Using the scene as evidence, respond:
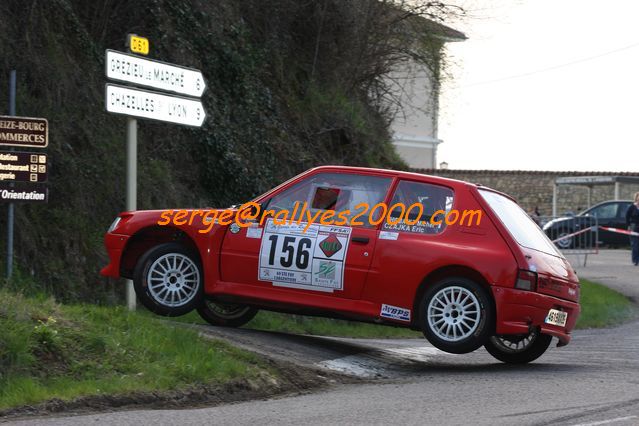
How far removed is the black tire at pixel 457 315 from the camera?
1080cm

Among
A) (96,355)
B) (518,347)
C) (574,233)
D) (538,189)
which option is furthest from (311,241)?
(538,189)

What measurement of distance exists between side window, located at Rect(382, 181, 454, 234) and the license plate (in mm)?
1287

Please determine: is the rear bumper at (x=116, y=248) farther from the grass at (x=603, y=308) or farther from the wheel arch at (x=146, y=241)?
the grass at (x=603, y=308)

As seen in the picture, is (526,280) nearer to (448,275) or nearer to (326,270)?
(448,275)

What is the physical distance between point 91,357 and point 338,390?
198 centimetres

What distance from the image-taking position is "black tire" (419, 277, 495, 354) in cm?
1080

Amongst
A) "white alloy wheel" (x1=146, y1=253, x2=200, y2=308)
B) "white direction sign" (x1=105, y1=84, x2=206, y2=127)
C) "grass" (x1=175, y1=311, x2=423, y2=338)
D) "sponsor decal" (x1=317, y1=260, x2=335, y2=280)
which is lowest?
"grass" (x1=175, y1=311, x2=423, y2=338)

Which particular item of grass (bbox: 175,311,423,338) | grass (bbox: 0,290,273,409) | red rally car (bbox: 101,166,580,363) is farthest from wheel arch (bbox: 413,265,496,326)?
grass (bbox: 175,311,423,338)

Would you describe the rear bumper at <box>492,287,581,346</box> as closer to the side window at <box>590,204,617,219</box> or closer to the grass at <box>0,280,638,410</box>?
the grass at <box>0,280,638,410</box>

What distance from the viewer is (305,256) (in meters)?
11.4

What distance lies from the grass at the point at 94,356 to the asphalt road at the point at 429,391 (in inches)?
21.2

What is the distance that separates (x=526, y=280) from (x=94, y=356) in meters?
4.06

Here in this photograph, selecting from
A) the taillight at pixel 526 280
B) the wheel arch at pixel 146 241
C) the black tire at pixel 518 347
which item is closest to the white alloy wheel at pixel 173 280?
the wheel arch at pixel 146 241

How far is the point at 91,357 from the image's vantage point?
903cm
